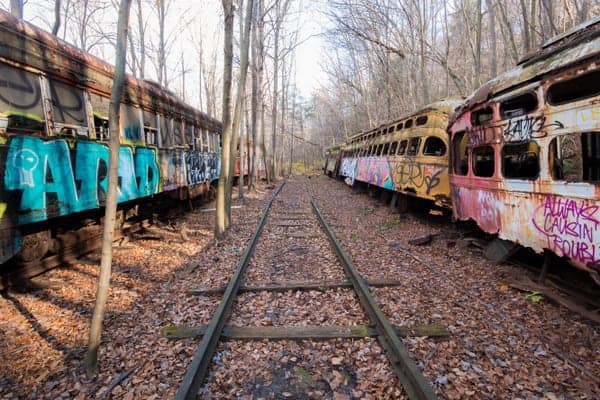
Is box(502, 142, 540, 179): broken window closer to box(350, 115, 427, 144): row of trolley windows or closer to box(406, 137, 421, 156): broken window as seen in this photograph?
box(350, 115, 427, 144): row of trolley windows

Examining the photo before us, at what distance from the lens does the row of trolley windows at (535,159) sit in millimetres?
4020

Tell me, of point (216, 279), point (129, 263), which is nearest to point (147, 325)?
point (216, 279)

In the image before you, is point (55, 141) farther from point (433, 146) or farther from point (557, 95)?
point (433, 146)

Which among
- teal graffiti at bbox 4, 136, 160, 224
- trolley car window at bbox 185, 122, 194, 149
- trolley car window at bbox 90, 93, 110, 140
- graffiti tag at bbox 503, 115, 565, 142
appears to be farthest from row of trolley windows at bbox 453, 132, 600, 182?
trolley car window at bbox 185, 122, 194, 149

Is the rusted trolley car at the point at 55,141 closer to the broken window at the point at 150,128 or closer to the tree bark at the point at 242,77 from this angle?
the broken window at the point at 150,128

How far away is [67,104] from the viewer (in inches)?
198

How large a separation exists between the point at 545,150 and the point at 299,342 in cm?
351

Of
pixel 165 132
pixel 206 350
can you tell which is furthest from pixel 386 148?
pixel 206 350

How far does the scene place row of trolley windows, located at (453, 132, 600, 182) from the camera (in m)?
4.02

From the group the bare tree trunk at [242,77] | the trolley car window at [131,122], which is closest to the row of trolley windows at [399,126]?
the bare tree trunk at [242,77]

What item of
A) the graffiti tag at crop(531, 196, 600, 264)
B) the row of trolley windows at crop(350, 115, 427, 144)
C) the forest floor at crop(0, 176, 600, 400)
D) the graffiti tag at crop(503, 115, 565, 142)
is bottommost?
the forest floor at crop(0, 176, 600, 400)

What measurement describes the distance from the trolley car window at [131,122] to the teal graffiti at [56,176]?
1.32 ft

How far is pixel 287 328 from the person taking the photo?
365 cm

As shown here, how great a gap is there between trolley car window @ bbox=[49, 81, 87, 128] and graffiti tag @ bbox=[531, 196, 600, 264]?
6338 millimetres
